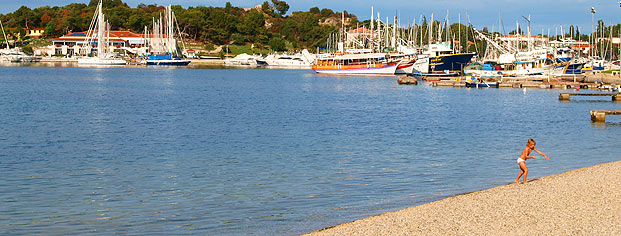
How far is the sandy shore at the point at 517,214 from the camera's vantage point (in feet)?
43.1

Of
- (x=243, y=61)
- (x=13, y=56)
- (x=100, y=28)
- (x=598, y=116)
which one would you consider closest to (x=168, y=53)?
(x=100, y=28)

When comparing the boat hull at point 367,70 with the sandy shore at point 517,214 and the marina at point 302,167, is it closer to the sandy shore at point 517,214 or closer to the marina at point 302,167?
the marina at point 302,167

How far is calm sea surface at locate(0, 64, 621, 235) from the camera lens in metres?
16.5

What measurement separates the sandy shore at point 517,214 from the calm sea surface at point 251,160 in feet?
4.75

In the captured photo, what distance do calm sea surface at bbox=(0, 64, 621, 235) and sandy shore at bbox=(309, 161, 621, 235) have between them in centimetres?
145

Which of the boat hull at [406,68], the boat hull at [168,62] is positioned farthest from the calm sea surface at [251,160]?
the boat hull at [168,62]

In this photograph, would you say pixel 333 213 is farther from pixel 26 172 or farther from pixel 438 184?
pixel 26 172

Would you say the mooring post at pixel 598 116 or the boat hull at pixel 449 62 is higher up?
the boat hull at pixel 449 62

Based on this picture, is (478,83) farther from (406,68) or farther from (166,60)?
(166,60)

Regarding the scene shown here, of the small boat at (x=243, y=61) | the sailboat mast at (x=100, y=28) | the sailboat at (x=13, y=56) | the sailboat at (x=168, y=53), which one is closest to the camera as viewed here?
the sailboat mast at (x=100, y=28)

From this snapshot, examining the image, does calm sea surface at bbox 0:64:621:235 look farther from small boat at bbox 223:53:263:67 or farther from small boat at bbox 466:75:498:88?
small boat at bbox 223:53:263:67

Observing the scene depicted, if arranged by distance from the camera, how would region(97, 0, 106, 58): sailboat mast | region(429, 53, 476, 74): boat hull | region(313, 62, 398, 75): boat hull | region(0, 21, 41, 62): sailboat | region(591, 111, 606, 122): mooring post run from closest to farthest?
region(591, 111, 606, 122): mooring post, region(429, 53, 476, 74): boat hull, region(313, 62, 398, 75): boat hull, region(97, 0, 106, 58): sailboat mast, region(0, 21, 41, 62): sailboat

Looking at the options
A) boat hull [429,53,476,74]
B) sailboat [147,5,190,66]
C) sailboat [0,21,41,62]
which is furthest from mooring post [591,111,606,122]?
sailboat [0,21,41,62]

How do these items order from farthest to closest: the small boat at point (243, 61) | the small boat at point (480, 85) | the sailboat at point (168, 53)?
1. the small boat at point (243, 61)
2. the sailboat at point (168, 53)
3. the small boat at point (480, 85)
